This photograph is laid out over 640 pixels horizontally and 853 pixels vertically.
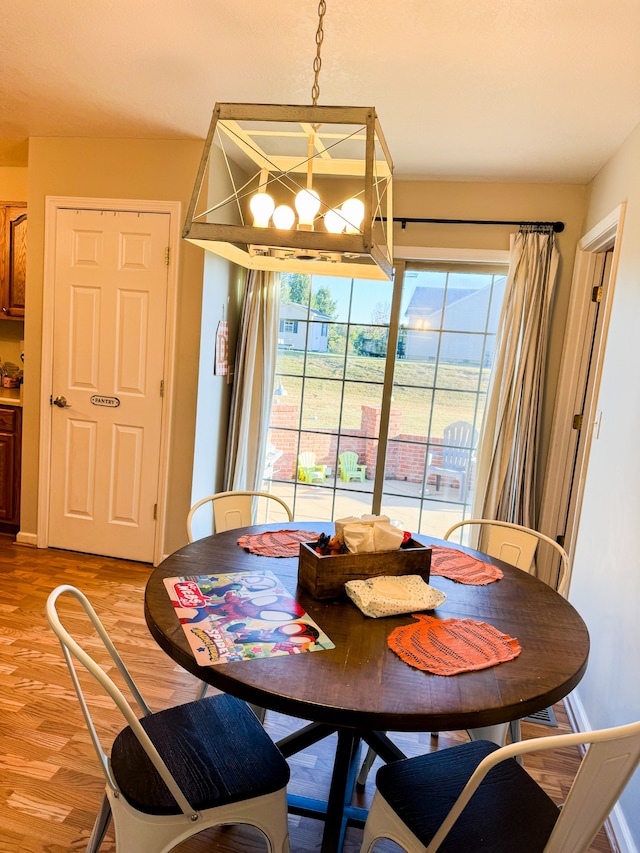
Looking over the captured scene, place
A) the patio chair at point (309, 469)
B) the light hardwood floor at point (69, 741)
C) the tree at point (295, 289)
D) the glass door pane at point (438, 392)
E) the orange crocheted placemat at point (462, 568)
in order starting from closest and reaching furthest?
the light hardwood floor at point (69, 741), the orange crocheted placemat at point (462, 568), the glass door pane at point (438, 392), the tree at point (295, 289), the patio chair at point (309, 469)

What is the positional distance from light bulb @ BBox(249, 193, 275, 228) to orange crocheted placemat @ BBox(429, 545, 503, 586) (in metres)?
1.21

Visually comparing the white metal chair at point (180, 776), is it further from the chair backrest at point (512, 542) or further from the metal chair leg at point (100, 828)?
the chair backrest at point (512, 542)

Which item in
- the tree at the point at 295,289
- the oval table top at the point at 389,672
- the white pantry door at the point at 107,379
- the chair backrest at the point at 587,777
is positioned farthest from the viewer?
the tree at the point at 295,289

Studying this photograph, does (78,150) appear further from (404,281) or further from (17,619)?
(17,619)

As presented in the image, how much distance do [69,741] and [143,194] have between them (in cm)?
285

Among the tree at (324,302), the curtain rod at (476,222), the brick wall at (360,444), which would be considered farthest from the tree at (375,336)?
the curtain rod at (476,222)

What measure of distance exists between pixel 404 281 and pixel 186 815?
3206 mm

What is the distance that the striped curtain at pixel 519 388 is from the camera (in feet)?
11.3

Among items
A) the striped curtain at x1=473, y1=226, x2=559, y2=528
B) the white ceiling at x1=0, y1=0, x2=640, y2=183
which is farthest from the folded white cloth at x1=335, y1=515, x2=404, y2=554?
the striped curtain at x1=473, y1=226, x2=559, y2=528

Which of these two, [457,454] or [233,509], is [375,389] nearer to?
[457,454]

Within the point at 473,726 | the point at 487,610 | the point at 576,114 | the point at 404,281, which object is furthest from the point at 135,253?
the point at 473,726

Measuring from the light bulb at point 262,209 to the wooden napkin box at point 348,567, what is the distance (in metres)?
0.90

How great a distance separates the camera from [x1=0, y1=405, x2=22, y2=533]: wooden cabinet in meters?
3.90

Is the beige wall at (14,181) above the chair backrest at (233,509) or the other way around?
above
